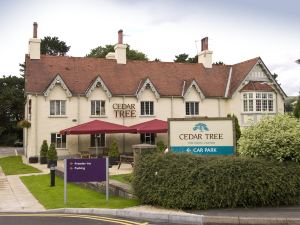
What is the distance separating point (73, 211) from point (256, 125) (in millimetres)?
6647

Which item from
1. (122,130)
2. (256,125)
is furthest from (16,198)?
(122,130)

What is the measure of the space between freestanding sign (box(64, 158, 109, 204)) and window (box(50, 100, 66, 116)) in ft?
74.7

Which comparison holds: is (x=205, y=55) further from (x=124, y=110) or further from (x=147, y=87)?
(x=124, y=110)

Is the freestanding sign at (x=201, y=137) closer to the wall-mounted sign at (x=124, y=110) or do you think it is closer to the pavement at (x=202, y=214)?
the pavement at (x=202, y=214)

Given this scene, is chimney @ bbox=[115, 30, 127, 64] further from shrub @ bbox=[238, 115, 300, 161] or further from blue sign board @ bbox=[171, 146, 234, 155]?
shrub @ bbox=[238, 115, 300, 161]

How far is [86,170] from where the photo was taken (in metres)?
14.9

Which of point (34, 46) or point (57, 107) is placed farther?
point (34, 46)

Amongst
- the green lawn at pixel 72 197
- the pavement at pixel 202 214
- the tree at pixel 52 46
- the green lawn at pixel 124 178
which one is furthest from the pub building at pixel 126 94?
the tree at pixel 52 46

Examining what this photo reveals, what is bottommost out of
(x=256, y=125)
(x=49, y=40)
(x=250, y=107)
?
(x=256, y=125)

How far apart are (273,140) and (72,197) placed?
24.7 ft

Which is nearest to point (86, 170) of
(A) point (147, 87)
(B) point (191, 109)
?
(A) point (147, 87)

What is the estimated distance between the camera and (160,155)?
45.1 feet

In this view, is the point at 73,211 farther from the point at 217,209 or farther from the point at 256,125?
the point at 256,125

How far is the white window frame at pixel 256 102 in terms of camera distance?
4178 cm
